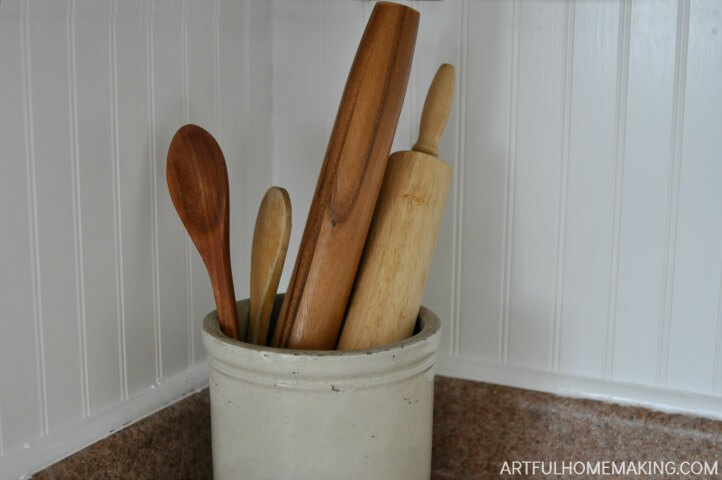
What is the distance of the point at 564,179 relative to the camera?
1.82 feet

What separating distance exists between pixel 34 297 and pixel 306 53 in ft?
1.09

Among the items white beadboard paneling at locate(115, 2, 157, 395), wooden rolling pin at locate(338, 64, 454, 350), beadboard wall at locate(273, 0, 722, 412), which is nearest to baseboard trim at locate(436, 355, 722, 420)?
beadboard wall at locate(273, 0, 722, 412)

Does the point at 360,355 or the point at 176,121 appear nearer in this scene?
the point at 360,355

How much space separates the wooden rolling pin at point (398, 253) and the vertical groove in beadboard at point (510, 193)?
11cm

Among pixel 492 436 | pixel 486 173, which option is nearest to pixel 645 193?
pixel 486 173

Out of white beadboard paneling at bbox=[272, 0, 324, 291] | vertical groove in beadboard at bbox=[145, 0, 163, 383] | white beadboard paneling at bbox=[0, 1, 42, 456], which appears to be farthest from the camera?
white beadboard paneling at bbox=[272, 0, 324, 291]

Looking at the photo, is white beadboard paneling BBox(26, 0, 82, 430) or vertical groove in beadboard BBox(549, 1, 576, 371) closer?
white beadboard paneling BBox(26, 0, 82, 430)

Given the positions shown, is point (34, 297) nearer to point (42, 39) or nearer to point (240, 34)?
point (42, 39)

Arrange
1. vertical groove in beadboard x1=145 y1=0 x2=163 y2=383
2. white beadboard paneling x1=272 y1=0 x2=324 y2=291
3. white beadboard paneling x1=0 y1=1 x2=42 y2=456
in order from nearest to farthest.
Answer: white beadboard paneling x1=0 y1=1 x2=42 y2=456, vertical groove in beadboard x1=145 y1=0 x2=163 y2=383, white beadboard paneling x1=272 y1=0 x2=324 y2=291

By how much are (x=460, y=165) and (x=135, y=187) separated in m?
0.26

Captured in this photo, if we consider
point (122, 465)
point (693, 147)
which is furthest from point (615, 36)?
point (122, 465)

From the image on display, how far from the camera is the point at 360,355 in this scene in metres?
0.42

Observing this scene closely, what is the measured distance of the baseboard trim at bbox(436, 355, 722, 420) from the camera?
53 centimetres

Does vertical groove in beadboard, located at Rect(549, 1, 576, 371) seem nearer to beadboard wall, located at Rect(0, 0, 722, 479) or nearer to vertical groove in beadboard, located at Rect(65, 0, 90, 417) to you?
beadboard wall, located at Rect(0, 0, 722, 479)
